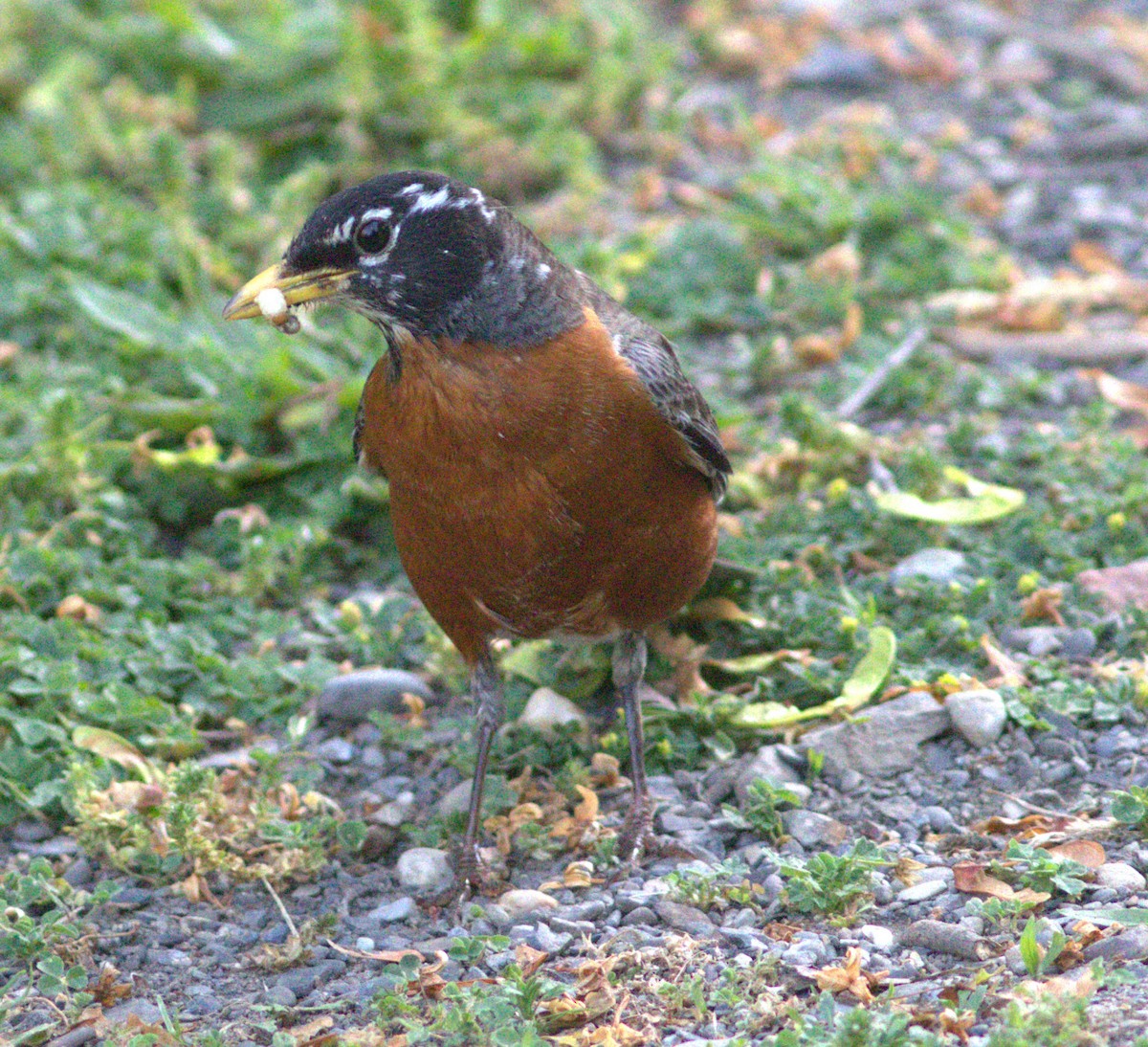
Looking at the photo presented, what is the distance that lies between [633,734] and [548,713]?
1.49 feet

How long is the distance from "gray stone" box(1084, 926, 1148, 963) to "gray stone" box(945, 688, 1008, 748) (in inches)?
41.8

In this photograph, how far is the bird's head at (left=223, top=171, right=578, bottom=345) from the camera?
14.4 feet

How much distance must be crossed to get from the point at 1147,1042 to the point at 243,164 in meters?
6.50

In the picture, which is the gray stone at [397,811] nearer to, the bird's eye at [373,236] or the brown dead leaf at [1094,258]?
the bird's eye at [373,236]

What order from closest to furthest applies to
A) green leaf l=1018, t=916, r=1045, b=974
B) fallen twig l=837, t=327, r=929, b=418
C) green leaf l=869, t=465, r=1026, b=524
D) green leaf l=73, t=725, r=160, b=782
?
green leaf l=1018, t=916, r=1045, b=974 → green leaf l=73, t=725, r=160, b=782 → green leaf l=869, t=465, r=1026, b=524 → fallen twig l=837, t=327, r=929, b=418

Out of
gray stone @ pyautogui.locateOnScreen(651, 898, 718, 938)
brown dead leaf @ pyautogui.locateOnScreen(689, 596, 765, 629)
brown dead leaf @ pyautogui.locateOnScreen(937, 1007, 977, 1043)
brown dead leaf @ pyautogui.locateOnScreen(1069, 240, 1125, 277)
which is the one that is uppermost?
brown dead leaf @ pyautogui.locateOnScreen(1069, 240, 1125, 277)

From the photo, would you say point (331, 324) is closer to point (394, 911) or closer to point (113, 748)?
point (113, 748)

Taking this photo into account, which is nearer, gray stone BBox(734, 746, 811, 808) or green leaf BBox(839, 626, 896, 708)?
gray stone BBox(734, 746, 811, 808)

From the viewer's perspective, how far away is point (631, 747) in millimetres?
4812

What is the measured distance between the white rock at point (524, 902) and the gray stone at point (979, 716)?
1.29 meters

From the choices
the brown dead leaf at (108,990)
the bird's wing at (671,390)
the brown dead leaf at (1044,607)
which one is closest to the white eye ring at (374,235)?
the bird's wing at (671,390)

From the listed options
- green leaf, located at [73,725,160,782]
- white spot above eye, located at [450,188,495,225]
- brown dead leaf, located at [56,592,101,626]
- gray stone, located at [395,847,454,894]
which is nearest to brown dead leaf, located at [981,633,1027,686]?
gray stone, located at [395,847,454,894]

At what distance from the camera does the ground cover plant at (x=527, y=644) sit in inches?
158

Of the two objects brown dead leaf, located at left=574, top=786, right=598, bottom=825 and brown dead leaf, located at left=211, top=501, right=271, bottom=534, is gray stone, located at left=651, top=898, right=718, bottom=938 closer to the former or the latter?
brown dead leaf, located at left=574, top=786, right=598, bottom=825
